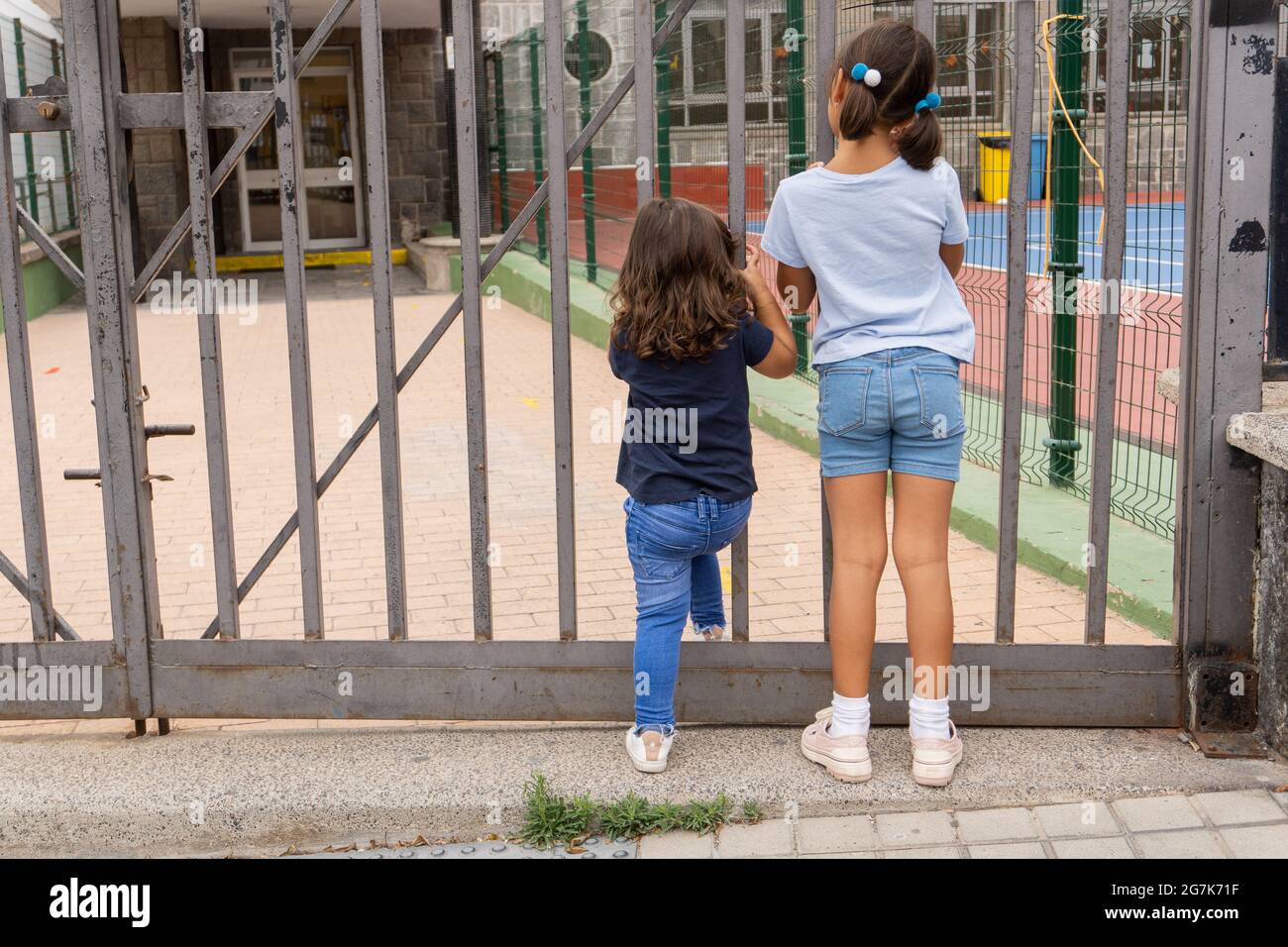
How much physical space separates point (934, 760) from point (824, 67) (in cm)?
166

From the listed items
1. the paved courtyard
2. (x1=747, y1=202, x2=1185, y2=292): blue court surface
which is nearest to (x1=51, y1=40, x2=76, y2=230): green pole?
the paved courtyard

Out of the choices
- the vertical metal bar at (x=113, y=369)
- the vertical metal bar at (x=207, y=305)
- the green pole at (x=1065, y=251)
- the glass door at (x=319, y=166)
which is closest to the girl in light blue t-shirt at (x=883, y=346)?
the vertical metal bar at (x=207, y=305)

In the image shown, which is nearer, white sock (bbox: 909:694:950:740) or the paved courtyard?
white sock (bbox: 909:694:950:740)

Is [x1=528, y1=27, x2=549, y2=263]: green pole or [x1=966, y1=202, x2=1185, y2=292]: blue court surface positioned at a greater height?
[x1=528, y1=27, x2=549, y2=263]: green pole

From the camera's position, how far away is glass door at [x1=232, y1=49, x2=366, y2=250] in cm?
1936

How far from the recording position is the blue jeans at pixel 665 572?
3.31 m

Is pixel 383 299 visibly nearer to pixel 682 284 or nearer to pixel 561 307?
pixel 561 307

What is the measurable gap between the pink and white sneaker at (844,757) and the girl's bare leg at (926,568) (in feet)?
0.71

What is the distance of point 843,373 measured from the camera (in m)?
3.22

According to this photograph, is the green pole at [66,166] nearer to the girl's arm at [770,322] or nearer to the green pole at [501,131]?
the green pole at [501,131]

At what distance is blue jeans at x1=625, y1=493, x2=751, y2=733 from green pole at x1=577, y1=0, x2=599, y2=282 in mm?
9571

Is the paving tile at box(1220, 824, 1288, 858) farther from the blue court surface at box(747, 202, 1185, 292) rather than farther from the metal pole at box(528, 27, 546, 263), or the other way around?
the metal pole at box(528, 27, 546, 263)

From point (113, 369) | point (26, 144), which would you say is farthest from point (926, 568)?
point (26, 144)
